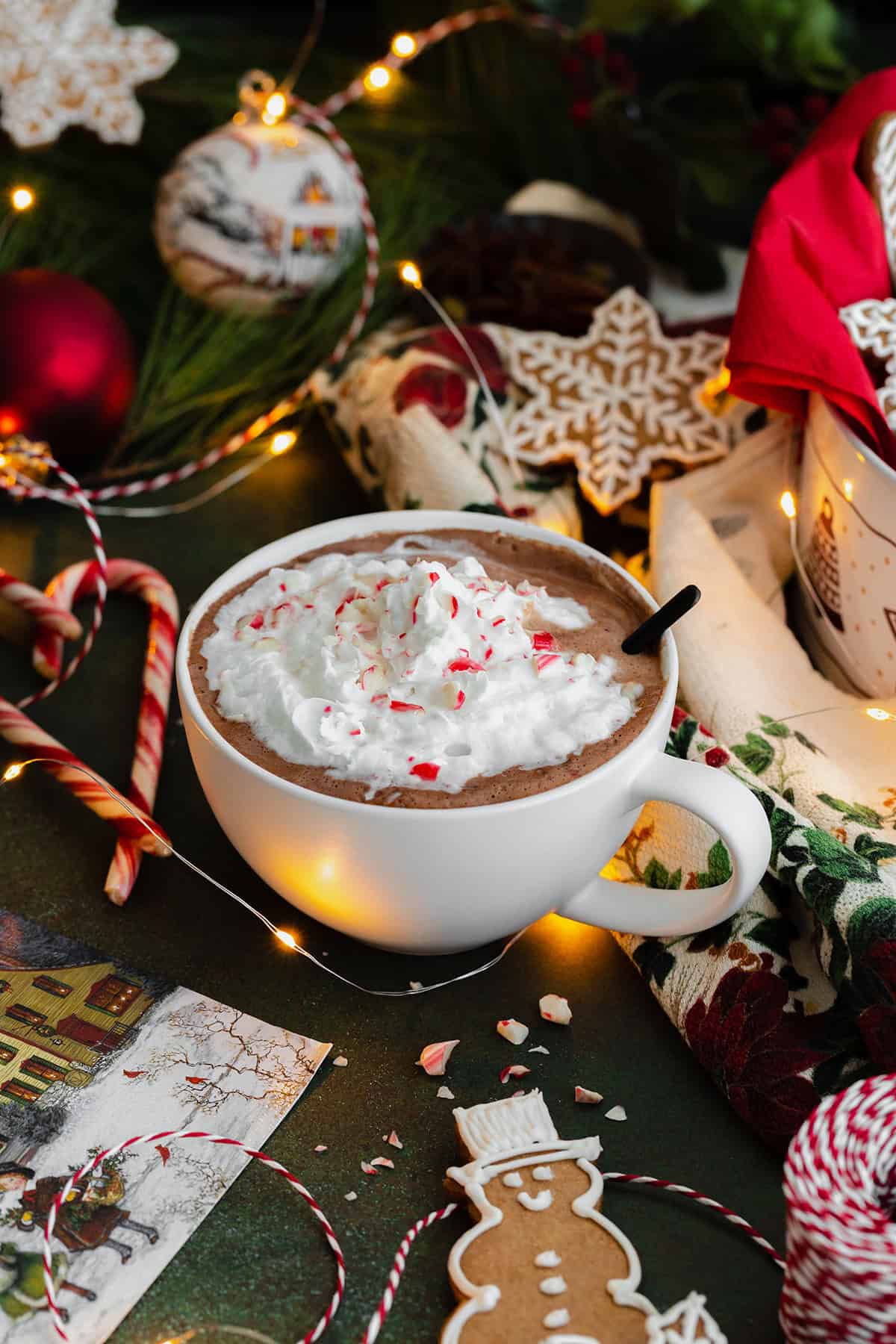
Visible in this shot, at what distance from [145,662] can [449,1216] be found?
2.06ft

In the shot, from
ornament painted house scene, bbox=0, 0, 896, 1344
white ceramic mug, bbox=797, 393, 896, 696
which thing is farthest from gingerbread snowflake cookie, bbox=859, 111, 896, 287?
white ceramic mug, bbox=797, 393, 896, 696

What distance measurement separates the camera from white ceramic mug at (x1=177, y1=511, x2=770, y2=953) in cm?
78

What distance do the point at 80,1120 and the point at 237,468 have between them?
0.86 meters

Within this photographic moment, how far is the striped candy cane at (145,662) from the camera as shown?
101cm

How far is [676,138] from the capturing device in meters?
1.75

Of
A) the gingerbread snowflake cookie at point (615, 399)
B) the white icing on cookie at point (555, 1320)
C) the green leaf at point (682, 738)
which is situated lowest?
the white icing on cookie at point (555, 1320)

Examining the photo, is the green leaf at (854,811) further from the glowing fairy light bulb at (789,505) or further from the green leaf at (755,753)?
the glowing fairy light bulb at (789,505)

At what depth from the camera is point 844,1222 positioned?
2.12ft

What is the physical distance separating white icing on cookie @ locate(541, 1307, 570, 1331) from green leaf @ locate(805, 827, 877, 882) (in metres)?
0.34

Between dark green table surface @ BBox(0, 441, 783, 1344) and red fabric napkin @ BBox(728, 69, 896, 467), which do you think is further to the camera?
red fabric napkin @ BBox(728, 69, 896, 467)

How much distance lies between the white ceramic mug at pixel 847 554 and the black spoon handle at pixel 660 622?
211 millimetres

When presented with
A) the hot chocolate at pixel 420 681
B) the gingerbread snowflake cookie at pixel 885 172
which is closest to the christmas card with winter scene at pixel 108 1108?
the hot chocolate at pixel 420 681

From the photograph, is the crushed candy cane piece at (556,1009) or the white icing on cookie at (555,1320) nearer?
the white icing on cookie at (555,1320)

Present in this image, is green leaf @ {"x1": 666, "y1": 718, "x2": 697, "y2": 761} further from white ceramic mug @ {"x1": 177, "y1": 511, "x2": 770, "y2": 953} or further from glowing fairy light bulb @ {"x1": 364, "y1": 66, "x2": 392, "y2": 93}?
glowing fairy light bulb @ {"x1": 364, "y1": 66, "x2": 392, "y2": 93}
